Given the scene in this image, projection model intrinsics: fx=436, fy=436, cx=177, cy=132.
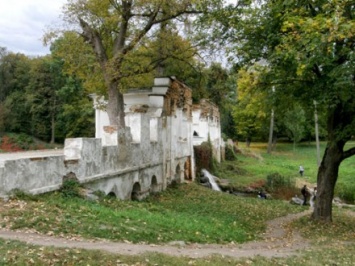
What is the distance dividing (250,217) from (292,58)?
8.71 m

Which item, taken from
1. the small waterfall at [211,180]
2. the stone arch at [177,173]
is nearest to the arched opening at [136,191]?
the stone arch at [177,173]

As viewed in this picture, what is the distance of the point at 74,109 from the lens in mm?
49594

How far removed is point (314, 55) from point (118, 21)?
433 inches

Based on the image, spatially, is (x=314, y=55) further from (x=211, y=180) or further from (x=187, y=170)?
(x=211, y=180)

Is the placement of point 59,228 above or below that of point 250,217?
above

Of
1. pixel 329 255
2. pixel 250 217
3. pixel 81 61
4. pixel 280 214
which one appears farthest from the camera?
pixel 81 61

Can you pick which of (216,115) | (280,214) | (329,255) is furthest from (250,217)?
(216,115)

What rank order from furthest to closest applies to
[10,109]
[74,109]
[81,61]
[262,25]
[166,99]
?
[10,109] → [74,109] → [166,99] → [81,61] → [262,25]

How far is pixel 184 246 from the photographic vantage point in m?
9.91

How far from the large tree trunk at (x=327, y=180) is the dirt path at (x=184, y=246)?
275 centimetres

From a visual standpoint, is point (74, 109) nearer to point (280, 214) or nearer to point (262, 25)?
point (280, 214)

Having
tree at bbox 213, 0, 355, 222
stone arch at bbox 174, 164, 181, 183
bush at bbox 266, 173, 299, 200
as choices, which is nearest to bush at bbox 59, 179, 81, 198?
tree at bbox 213, 0, 355, 222

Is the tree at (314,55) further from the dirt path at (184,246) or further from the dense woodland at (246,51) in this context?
the dirt path at (184,246)

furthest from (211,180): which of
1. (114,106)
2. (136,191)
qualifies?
(114,106)
